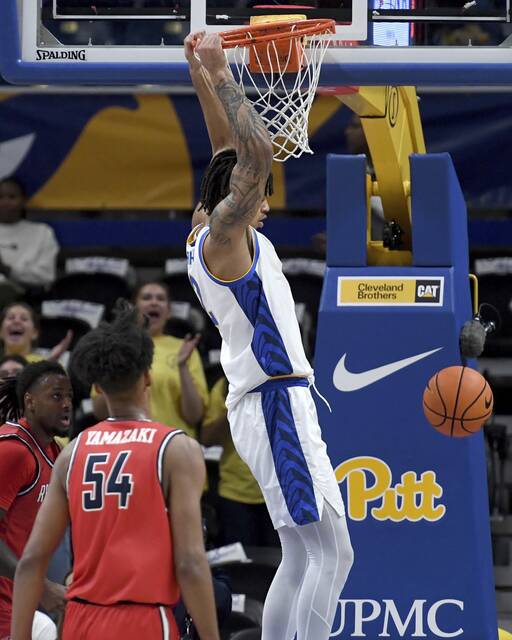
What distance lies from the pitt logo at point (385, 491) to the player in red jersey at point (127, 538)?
283 cm

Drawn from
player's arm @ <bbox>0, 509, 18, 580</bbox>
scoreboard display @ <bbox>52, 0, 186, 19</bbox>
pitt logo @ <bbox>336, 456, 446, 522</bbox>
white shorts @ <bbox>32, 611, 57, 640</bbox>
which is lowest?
white shorts @ <bbox>32, 611, 57, 640</bbox>

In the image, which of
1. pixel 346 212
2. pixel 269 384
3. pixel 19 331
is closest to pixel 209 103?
pixel 269 384

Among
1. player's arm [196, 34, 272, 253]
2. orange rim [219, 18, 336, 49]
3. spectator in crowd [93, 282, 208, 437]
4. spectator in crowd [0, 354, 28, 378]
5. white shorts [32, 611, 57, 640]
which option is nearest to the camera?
player's arm [196, 34, 272, 253]

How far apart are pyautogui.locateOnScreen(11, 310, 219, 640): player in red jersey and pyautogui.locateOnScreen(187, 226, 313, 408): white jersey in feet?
3.43

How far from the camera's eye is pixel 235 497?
948 centimetres

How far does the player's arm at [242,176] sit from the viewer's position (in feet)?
16.8

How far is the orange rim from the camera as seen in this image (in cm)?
591

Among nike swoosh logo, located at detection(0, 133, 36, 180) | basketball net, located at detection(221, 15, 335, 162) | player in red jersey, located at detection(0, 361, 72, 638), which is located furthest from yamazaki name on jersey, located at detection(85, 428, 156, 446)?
nike swoosh logo, located at detection(0, 133, 36, 180)

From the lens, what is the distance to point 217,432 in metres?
9.68

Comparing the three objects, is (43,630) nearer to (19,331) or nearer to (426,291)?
(426,291)

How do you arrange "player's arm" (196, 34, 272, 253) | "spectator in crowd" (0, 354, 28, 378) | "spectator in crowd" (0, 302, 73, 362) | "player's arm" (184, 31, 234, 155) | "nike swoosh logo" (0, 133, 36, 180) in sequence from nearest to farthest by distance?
"player's arm" (196, 34, 272, 253), "player's arm" (184, 31, 234, 155), "spectator in crowd" (0, 354, 28, 378), "spectator in crowd" (0, 302, 73, 362), "nike swoosh logo" (0, 133, 36, 180)

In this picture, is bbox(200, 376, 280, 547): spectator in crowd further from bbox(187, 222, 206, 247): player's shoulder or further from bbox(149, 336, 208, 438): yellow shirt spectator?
bbox(187, 222, 206, 247): player's shoulder

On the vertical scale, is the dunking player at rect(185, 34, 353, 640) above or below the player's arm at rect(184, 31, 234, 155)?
below

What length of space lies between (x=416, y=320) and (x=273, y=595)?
2187 mm
